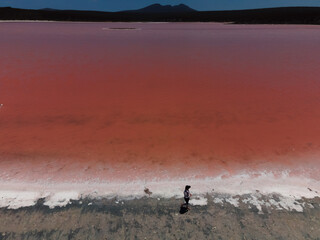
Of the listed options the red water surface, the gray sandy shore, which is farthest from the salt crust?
the red water surface

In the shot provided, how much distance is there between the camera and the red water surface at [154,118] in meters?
8.80

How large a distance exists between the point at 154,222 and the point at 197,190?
1707mm

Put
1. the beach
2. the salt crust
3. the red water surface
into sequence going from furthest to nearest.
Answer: the red water surface, the salt crust, the beach

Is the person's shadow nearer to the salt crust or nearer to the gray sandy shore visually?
the gray sandy shore

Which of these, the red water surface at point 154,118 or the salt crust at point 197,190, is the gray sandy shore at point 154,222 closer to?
the salt crust at point 197,190

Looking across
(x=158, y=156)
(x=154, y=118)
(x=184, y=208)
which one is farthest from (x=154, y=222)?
(x=154, y=118)

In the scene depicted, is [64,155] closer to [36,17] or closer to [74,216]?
[74,216]

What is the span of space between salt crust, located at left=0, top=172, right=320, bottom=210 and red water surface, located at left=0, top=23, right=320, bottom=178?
22.1 inches

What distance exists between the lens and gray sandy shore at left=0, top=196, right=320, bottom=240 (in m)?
5.84

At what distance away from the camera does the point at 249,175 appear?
8016 mm

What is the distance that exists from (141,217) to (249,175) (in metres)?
3.70

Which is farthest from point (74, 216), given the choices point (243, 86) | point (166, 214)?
point (243, 86)

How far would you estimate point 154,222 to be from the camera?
6.14 meters

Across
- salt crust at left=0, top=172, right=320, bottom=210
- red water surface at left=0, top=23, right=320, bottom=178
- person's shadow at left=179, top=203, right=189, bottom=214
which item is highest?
person's shadow at left=179, top=203, right=189, bottom=214
